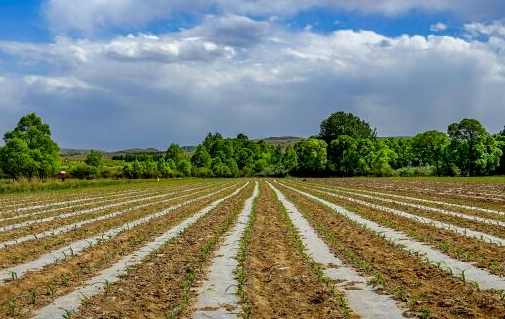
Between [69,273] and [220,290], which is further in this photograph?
[69,273]

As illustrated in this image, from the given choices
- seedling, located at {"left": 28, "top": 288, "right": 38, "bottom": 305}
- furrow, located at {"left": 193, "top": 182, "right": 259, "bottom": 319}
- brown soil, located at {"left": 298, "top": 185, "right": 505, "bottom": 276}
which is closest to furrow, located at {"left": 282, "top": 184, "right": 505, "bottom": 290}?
brown soil, located at {"left": 298, "top": 185, "right": 505, "bottom": 276}

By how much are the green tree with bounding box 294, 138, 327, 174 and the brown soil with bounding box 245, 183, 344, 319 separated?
102 m

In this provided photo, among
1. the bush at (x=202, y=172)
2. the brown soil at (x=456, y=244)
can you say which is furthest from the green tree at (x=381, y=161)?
the brown soil at (x=456, y=244)

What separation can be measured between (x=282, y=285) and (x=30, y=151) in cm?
5707

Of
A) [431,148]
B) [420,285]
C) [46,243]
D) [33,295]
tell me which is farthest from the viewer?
[431,148]

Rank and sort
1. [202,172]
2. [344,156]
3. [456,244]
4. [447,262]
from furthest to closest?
1. [202,172]
2. [344,156]
3. [456,244]
4. [447,262]

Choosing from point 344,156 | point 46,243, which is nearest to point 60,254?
point 46,243

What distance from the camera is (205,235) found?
1341 cm

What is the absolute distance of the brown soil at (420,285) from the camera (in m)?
6.33

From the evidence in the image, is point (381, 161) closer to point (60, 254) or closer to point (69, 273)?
point (60, 254)

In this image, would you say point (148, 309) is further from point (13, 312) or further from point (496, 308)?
point (496, 308)

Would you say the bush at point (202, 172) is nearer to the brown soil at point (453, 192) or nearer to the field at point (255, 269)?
the brown soil at point (453, 192)

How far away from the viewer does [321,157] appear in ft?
369

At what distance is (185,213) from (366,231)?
334 inches
